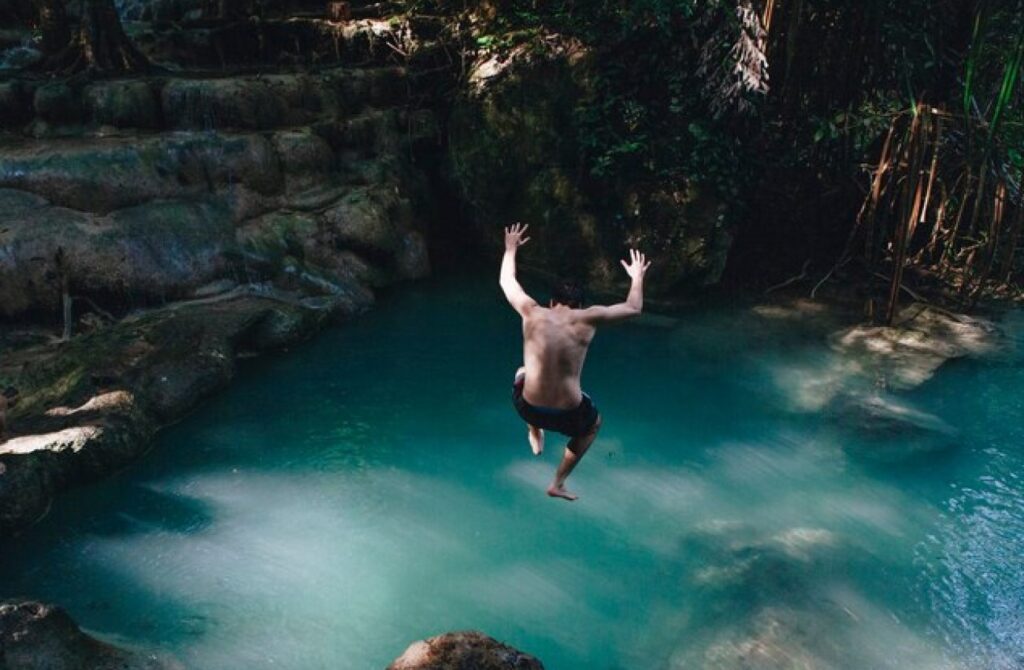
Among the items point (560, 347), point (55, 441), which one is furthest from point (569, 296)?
point (55, 441)

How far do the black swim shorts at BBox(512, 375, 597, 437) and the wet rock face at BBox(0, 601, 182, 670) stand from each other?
2.59 metres

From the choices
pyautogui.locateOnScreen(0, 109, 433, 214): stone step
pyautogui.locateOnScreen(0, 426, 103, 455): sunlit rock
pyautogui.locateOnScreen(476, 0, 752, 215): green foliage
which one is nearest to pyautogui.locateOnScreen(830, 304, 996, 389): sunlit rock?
pyautogui.locateOnScreen(476, 0, 752, 215): green foliage

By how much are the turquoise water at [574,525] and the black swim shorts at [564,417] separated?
1.18 metres

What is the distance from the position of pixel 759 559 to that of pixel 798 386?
269cm

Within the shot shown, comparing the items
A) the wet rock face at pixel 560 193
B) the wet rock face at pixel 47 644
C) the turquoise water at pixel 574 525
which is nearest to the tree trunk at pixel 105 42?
the wet rock face at pixel 560 193

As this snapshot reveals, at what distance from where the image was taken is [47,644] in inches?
147

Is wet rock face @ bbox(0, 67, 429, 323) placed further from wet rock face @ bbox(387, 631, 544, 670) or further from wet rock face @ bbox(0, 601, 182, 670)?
wet rock face @ bbox(387, 631, 544, 670)

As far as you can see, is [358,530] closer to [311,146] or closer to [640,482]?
[640,482]

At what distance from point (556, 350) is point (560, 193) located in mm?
5834

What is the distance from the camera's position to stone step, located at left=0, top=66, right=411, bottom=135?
9.05 meters

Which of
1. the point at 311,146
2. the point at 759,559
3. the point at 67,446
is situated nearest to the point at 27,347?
the point at 67,446

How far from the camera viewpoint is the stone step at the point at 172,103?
905 cm

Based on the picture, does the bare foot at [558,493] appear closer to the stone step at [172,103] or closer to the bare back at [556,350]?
the bare back at [556,350]

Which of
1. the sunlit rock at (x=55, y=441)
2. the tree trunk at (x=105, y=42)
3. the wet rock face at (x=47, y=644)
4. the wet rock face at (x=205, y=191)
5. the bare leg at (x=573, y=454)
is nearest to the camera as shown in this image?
the wet rock face at (x=47, y=644)
